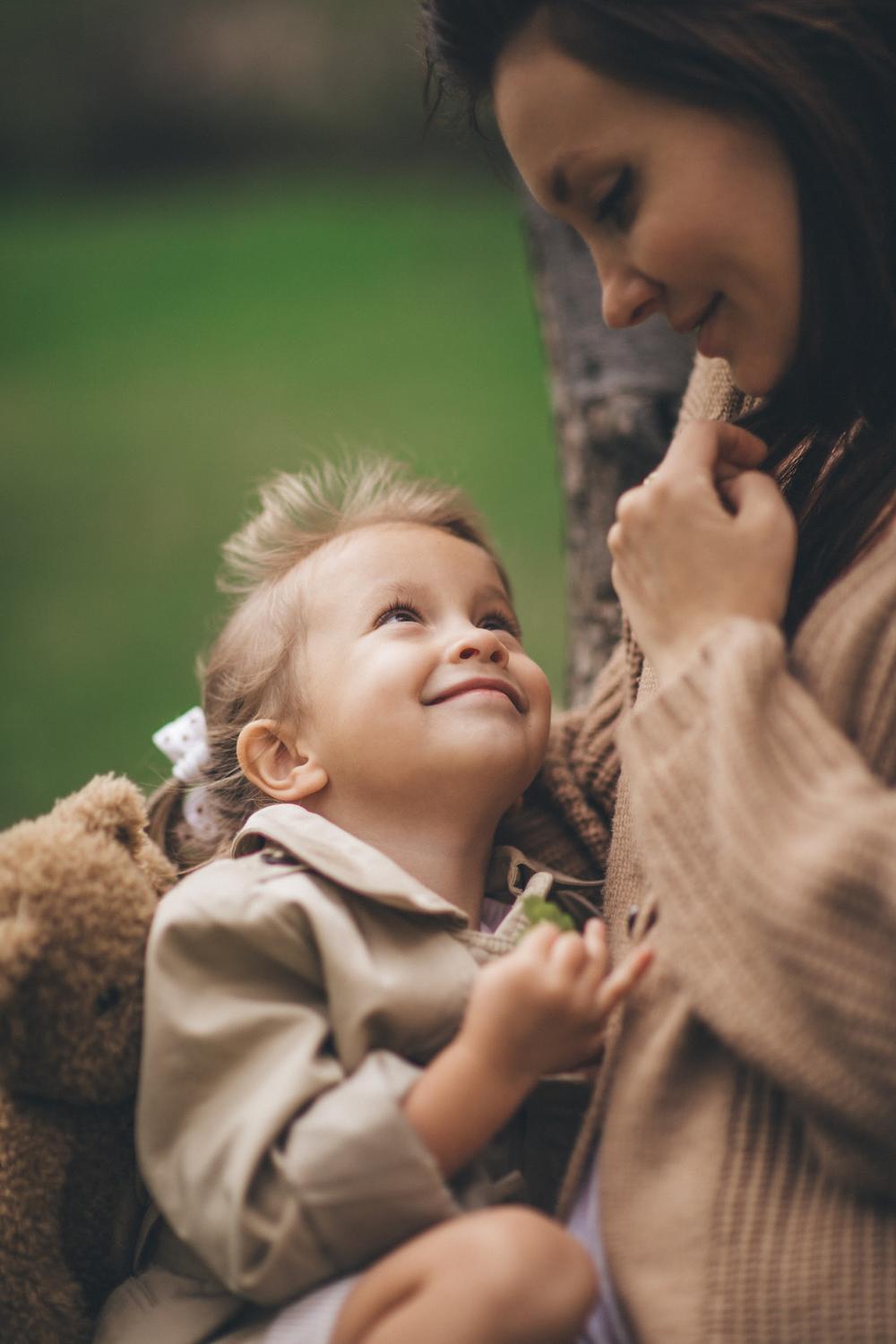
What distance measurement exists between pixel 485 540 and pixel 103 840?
80cm

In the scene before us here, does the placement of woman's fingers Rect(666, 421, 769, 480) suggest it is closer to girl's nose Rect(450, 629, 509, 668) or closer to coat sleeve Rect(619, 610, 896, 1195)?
coat sleeve Rect(619, 610, 896, 1195)

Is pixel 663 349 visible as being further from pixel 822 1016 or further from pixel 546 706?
pixel 822 1016

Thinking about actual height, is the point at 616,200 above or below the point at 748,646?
above

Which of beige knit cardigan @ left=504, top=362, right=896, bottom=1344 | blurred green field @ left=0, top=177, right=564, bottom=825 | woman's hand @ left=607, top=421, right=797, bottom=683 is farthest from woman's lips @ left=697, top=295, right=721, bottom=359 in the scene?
blurred green field @ left=0, top=177, right=564, bottom=825

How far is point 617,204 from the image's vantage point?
1.18 m

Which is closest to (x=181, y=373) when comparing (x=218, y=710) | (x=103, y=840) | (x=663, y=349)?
(x=663, y=349)

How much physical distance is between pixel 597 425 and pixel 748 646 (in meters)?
1.17

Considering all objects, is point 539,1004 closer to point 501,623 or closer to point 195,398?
point 501,623

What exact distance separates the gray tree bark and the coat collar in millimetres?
863

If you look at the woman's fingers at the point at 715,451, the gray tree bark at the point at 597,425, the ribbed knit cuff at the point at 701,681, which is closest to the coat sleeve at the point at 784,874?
the ribbed knit cuff at the point at 701,681

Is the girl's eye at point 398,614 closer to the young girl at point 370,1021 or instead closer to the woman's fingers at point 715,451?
the young girl at point 370,1021

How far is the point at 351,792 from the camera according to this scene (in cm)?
144

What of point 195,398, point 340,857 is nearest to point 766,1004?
point 340,857

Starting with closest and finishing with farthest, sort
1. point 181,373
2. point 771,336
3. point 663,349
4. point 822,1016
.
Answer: point 822,1016
point 771,336
point 663,349
point 181,373
